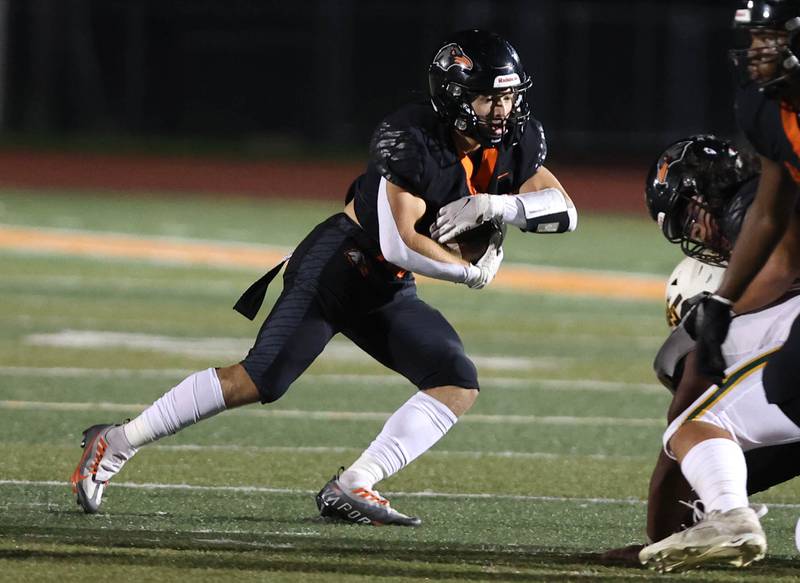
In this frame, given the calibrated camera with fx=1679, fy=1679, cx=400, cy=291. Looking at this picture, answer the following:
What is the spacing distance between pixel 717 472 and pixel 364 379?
4311mm

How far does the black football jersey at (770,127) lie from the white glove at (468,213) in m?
1.12

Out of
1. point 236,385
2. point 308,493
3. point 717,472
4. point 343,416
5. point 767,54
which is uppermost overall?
point 767,54

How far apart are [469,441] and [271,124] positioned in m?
19.8

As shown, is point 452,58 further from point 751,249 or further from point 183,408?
point 751,249

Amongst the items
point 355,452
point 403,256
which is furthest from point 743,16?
point 355,452

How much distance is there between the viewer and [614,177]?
2436 centimetres

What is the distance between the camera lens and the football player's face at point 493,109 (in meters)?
5.29

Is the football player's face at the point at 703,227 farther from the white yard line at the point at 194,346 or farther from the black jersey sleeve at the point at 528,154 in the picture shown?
the white yard line at the point at 194,346

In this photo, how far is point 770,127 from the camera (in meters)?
4.14

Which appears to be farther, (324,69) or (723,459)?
(324,69)

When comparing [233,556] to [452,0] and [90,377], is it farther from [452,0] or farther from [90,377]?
[452,0]

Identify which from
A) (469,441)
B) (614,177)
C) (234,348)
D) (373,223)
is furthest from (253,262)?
(614,177)

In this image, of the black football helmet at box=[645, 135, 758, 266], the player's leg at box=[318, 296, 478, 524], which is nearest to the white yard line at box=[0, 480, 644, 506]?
the player's leg at box=[318, 296, 478, 524]

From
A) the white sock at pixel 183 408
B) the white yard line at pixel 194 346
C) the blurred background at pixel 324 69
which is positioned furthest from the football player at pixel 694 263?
the blurred background at pixel 324 69
